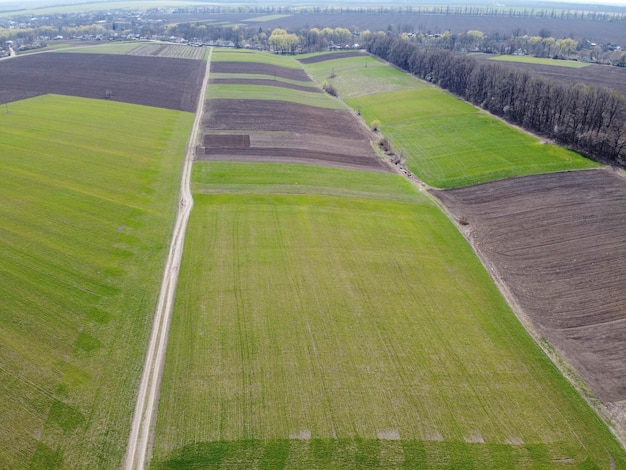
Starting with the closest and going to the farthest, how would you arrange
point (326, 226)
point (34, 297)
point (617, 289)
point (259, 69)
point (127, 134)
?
point (34, 297) → point (617, 289) → point (326, 226) → point (127, 134) → point (259, 69)

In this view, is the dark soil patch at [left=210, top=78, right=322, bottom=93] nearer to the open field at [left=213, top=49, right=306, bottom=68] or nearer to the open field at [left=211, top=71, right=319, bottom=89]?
the open field at [left=211, top=71, right=319, bottom=89]

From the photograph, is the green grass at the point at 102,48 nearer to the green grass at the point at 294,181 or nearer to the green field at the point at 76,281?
the green field at the point at 76,281

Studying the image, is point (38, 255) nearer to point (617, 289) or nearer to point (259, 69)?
point (617, 289)

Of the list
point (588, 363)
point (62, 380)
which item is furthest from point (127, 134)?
point (588, 363)

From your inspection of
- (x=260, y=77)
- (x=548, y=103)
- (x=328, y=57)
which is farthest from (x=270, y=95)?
(x=328, y=57)

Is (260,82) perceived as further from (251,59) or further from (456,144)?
(456,144)

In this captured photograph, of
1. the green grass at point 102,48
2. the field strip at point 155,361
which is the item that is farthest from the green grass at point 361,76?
the field strip at point 155,361

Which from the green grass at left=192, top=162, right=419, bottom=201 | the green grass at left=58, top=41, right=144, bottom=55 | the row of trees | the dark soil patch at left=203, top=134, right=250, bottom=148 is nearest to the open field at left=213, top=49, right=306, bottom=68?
the green grass at left=58, top=41, right=144, bottom=55
